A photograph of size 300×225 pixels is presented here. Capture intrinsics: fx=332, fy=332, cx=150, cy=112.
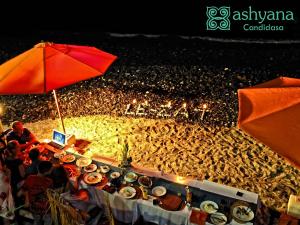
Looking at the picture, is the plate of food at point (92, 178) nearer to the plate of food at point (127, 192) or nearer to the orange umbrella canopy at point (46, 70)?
the plate of food at point (127, 192)

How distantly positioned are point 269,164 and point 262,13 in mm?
11218

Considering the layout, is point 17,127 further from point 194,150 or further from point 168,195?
point 194,150

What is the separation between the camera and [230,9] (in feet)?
57.1

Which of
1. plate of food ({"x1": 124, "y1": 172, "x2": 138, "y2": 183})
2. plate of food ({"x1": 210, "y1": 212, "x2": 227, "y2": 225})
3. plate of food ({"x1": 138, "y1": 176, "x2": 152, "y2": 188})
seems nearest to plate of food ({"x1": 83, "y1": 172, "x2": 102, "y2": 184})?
plate of food ({"x1": 124, "y1": 172, "x2": 138, "y2": 183})

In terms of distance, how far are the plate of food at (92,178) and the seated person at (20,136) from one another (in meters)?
2.04

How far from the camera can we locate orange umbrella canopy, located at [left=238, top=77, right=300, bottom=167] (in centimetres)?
459

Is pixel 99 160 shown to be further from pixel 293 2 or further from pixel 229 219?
pixel 293 2

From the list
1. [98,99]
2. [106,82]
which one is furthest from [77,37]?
[98,99]

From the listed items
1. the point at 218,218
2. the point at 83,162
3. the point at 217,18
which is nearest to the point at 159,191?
the point at 218,218

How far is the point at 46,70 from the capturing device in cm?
629

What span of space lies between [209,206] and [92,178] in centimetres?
230

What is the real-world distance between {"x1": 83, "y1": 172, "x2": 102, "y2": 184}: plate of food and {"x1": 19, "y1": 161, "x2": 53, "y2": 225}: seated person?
690 mm

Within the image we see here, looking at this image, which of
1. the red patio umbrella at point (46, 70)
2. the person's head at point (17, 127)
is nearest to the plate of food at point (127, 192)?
the red patio umbrella at point (46, 70)

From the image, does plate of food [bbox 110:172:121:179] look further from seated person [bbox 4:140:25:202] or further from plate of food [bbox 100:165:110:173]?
seated person [bbox 4:140:25:202]
